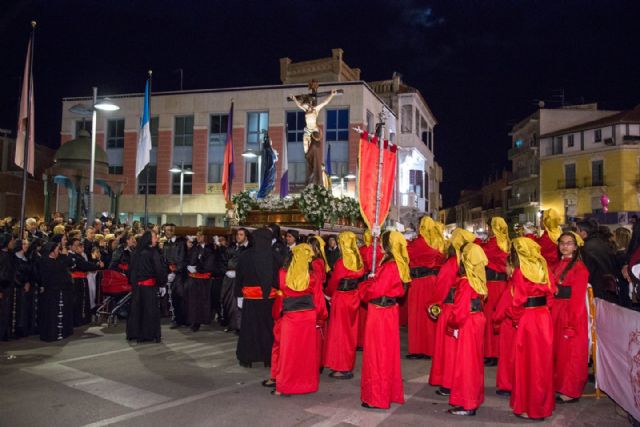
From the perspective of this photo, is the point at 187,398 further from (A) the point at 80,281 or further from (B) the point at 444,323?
(A) the point at 80,281

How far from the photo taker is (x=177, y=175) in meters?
40.6

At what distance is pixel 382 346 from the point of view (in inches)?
249

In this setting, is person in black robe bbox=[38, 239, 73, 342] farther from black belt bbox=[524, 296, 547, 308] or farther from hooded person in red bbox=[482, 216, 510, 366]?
black belt bbox=[524, 296, 547, 308]

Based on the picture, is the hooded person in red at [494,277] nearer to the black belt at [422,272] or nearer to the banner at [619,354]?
the black belt at [422,272]

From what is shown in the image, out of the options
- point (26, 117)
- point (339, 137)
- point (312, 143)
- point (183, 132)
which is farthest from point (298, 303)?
point (183, 132)

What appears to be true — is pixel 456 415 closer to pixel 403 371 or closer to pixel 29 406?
pixel 403 371

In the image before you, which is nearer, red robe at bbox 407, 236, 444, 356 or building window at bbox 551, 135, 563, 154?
red robe at bbox 407, 236, 444, 356

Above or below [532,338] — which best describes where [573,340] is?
below

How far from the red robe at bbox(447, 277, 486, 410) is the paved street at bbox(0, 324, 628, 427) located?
0.22 meters

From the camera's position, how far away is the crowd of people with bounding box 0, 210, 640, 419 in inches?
241

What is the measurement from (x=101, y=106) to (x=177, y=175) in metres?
25.6

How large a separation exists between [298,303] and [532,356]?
8.82 ft

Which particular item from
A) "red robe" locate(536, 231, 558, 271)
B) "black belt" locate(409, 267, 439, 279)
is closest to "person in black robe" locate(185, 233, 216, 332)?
"black belt" locate(409, 267, 439, 279)

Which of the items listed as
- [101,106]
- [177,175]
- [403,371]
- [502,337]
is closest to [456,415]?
[502,337]
